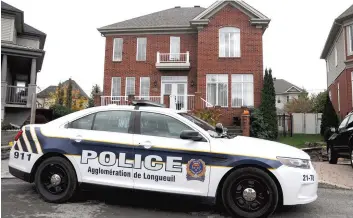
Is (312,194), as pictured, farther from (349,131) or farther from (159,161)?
(349,131)

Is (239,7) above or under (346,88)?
above

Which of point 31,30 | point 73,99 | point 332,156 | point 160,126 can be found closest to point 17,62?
point 31,30

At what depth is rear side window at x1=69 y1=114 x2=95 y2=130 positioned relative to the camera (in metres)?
5.21

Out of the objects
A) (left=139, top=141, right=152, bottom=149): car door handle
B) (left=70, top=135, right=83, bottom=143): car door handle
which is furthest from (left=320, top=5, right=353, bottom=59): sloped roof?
(left=70, top=135, right=83, bottom=143): car door handle

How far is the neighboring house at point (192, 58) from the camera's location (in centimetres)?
2002

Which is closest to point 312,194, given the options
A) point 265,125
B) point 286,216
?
point 286,216

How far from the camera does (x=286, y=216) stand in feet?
15.1

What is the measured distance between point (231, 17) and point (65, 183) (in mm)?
17888

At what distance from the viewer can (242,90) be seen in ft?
65.7

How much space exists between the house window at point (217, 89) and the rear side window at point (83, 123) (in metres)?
15.4

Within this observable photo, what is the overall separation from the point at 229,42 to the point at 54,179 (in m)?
17.3

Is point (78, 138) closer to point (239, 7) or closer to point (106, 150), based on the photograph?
point (106, 150)

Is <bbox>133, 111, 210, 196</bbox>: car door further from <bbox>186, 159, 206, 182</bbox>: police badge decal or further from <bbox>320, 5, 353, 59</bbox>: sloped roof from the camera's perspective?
<bbox>320, 5, 353, 59</bbox>: sloped roof

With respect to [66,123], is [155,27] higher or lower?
higher
